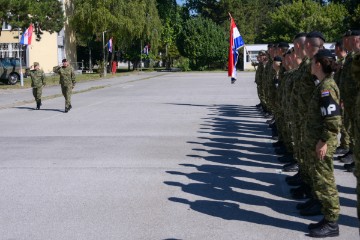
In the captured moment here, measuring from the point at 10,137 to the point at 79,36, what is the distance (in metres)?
49.3

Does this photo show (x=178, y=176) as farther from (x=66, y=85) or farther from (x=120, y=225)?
(x=66, y=85)

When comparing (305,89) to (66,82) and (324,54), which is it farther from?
(66,82)

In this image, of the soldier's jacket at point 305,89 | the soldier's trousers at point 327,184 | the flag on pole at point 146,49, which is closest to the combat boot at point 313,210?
the soldier's trousers at point 327,184

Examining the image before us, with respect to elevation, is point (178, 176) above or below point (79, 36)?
below

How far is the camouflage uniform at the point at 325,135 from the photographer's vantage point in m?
4.93

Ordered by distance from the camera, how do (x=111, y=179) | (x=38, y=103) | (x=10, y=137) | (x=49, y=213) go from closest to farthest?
(x=49, y=213) → (x=111, y=179) → (x=10, y=137) → (x=38, y=103)

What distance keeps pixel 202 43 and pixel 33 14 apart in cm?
3638

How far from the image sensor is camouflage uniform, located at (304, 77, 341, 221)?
493 cm

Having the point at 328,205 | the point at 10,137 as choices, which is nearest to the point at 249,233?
the point at 328,205

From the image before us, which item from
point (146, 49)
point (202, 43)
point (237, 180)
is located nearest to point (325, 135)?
point (237, 180)

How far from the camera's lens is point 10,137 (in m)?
11.9

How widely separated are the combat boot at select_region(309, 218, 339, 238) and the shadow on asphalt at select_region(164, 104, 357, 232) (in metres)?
0.21

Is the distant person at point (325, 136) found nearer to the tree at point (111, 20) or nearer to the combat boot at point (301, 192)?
the combat boot at point (301, 192)

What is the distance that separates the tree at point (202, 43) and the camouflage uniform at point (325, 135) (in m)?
64.2
